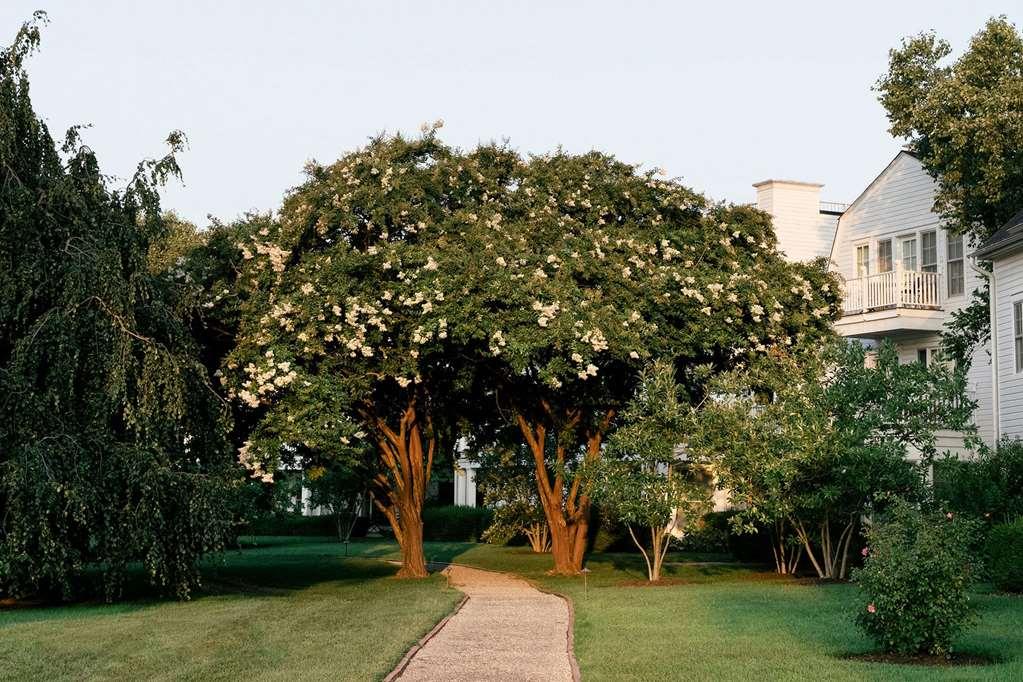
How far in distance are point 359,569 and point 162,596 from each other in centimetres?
998

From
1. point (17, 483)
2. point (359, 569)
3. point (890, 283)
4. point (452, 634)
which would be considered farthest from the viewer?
point (359, 569)

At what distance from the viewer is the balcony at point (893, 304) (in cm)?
2922

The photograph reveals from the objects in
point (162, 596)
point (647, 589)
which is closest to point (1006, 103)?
point (647, 589)

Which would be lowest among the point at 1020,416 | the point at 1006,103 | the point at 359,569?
the point at 359,569

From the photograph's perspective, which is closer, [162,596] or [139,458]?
[139,458]

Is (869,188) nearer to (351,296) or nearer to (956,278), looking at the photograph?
(956,278)

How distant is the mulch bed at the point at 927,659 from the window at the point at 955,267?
1855 cm

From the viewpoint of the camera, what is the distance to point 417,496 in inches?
1061

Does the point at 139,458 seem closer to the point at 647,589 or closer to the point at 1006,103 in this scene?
the point at 647,589

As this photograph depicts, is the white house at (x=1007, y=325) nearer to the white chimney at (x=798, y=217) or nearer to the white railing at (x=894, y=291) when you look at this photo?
the white railing at (x=894, y=291)

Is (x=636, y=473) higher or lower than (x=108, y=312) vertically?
lower

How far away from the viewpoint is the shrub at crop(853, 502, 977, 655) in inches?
459

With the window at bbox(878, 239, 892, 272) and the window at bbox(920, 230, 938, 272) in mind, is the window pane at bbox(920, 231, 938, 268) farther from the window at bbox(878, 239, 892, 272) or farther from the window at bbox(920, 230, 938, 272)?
the window at bbox(878, 239, 892, 272)

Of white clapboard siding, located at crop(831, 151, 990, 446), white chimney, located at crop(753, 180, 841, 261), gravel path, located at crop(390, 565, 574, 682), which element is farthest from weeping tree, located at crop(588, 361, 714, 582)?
white chimney, located at crop(753, 180, 841, 261)
